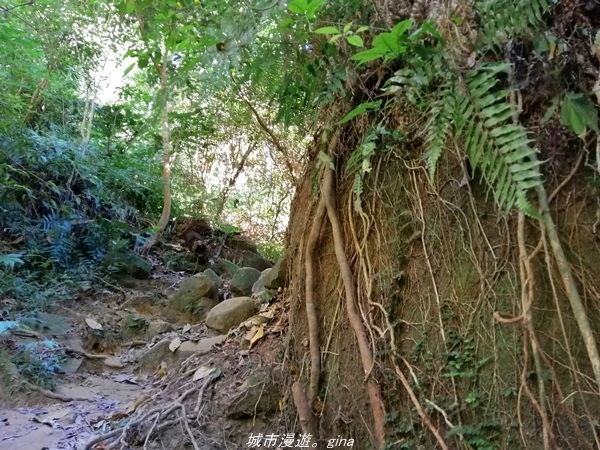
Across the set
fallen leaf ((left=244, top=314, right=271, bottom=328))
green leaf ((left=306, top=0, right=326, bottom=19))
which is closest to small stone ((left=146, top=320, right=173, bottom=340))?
fallen leaf ((left=244, top=314, right=271, bottom=328))

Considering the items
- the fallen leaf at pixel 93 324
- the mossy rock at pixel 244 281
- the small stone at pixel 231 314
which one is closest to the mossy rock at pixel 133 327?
the fallen leaf at pixel 93 324

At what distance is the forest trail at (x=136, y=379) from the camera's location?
2.65m

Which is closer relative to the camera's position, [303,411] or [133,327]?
[303,411]

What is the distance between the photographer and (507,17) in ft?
5.53

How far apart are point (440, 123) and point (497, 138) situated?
26cm

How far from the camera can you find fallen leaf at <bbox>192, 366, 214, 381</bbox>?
2997mm

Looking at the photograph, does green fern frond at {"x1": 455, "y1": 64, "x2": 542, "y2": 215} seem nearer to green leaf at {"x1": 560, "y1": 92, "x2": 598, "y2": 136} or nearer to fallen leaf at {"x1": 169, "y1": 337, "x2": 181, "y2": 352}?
green leaf at {"x1": 560, "y1": 92, "x2": 598, "y2": 136}

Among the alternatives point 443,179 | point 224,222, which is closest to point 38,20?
point 224,222

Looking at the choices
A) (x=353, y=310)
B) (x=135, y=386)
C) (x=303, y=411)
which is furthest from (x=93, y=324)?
(x=353, y=310)

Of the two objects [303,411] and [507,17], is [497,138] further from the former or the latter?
[303,411]

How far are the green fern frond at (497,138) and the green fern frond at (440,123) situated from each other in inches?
2.0

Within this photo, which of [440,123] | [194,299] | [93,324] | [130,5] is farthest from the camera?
[194,299]

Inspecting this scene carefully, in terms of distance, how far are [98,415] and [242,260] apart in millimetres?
4894

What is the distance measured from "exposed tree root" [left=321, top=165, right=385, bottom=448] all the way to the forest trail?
686mm
